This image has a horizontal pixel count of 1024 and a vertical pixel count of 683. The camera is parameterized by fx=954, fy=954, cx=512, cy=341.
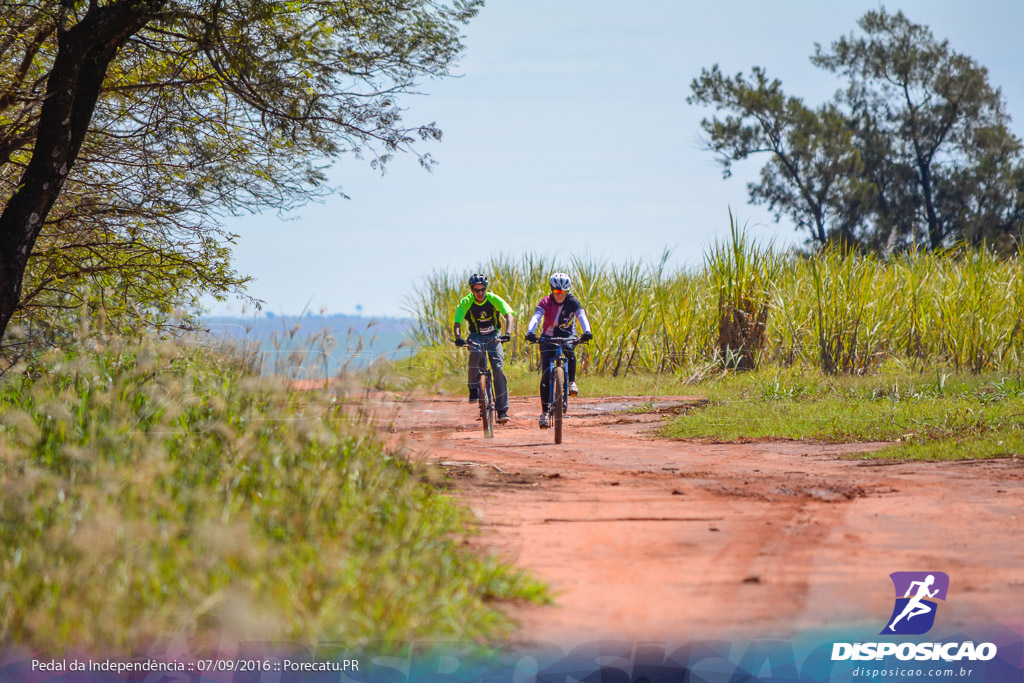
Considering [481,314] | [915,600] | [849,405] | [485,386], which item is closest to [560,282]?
[481,314]

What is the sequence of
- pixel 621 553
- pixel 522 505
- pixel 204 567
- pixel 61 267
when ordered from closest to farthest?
pixel 204 567
pixel 621 553
pixel 522 505
pixel 61 267

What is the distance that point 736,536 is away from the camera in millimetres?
5922

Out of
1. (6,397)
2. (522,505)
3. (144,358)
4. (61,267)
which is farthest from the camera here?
(61,267)

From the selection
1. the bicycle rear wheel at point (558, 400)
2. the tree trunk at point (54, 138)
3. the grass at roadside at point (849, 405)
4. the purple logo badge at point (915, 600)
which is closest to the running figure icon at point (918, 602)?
the purple logo badge at point (915, 600)

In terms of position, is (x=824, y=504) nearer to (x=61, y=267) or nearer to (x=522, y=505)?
(x=522, y=505)

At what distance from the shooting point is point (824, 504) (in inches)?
277

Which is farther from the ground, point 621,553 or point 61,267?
point 61,267

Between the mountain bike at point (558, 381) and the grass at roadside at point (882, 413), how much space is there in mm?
1688

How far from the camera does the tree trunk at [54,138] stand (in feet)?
31.4

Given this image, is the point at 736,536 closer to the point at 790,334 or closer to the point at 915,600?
the point at 915,600

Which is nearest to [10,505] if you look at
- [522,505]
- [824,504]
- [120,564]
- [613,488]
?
[120,564]

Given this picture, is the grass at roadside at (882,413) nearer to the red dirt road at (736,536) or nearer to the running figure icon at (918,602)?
the red dirt road at (736,536)

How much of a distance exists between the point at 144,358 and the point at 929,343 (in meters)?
16.8

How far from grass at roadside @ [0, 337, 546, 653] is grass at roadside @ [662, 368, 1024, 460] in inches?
240
